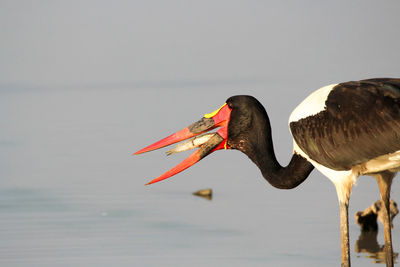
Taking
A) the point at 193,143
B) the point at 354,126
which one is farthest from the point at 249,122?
the point at 354,126

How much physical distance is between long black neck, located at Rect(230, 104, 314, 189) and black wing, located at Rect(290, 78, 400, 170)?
29 centimetres

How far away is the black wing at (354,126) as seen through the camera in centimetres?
768

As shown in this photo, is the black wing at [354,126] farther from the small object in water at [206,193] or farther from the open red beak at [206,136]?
the small object in water at [206,193]

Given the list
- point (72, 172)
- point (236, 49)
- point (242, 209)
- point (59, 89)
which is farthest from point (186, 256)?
point (236, 49)

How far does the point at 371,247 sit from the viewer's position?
912 cm

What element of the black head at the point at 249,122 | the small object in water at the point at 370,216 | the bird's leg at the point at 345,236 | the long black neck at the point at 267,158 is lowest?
the bird's leg at the point at 345,236

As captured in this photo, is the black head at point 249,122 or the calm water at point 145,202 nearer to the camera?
the black head at point 249,122

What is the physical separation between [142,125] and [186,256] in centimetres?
485

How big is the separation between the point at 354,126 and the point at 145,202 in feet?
10.6

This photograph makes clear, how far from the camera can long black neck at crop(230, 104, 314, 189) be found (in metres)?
8.42

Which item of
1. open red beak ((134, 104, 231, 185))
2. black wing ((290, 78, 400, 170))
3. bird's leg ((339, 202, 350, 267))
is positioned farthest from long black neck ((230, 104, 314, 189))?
bird's leg ((339, 202, 350, 267))

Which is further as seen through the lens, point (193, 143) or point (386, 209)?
point (193, 143)

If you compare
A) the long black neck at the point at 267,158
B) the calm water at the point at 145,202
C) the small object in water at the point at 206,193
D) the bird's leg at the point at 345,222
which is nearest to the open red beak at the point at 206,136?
the long black neck at the point at 267,158

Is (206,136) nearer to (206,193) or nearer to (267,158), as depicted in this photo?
(267,158)
